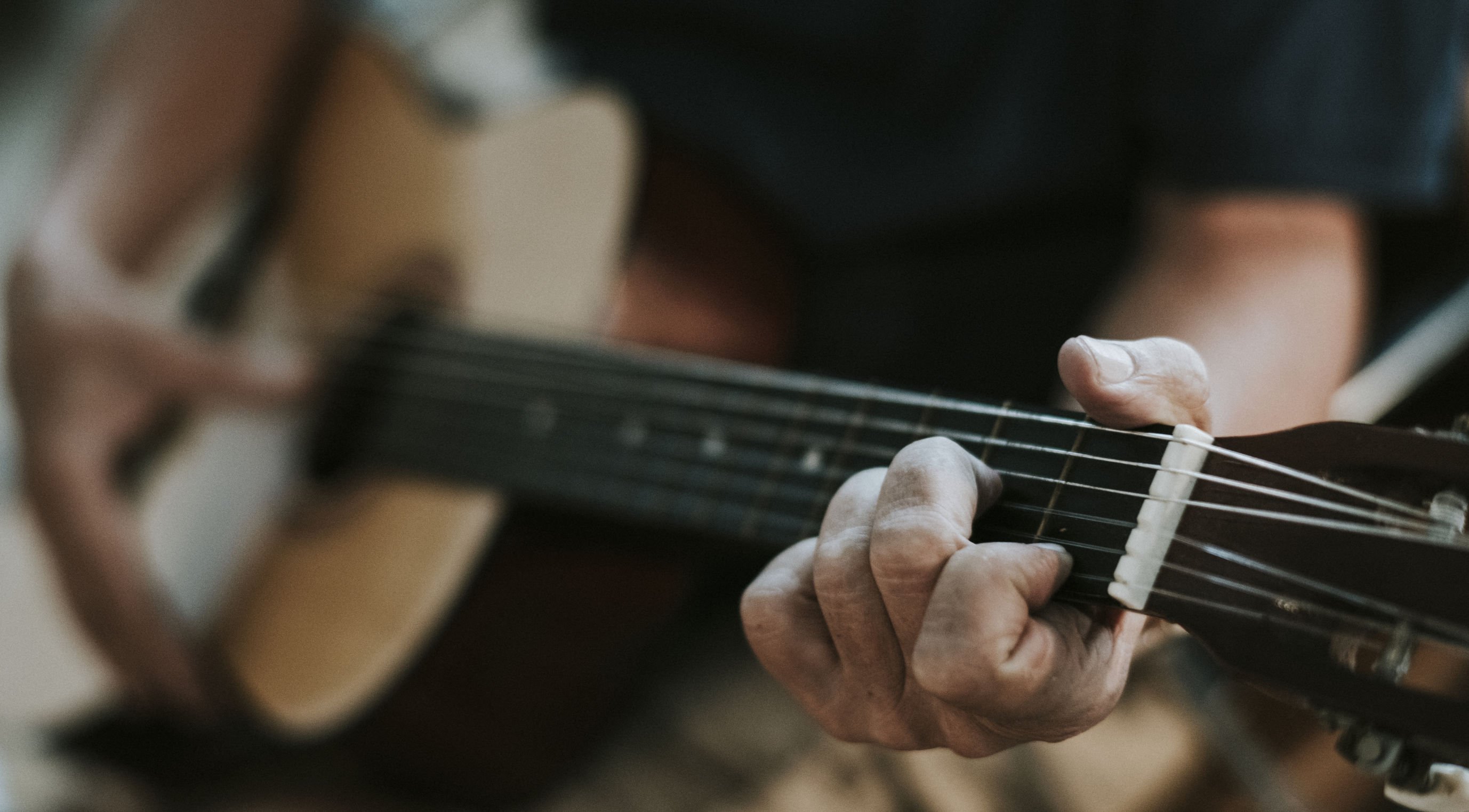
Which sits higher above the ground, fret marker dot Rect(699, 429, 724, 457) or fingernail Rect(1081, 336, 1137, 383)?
fingernail Rect(1081, 336, 1137, 383)

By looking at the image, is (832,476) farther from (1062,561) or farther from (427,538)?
(427,538)

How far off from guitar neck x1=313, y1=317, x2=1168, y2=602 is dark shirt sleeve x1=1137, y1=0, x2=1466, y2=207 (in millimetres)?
346

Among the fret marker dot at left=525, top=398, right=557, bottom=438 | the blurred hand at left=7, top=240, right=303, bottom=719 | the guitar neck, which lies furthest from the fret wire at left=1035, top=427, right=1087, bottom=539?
A: the blurred hand at left=7, top=240, right=303, bottom=719

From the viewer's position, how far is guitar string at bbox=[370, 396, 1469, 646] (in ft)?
0.84

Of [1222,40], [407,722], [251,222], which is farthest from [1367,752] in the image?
[251,222]

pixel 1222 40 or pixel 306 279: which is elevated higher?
pixel 1222 40

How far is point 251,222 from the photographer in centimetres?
94

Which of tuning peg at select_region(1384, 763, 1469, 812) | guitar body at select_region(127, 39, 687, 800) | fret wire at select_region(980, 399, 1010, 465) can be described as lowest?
guitar body at select_region(127, 39, 687, 800)

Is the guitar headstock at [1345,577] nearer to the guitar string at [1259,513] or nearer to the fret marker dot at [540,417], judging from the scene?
the guitar string at [1259,513]

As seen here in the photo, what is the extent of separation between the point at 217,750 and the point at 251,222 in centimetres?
49

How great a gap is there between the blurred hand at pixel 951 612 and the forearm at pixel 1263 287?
259mm

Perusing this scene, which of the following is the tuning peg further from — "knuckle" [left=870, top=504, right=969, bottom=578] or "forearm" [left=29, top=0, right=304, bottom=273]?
"forearm" [left=29, top=0, right=304, bottom=273]

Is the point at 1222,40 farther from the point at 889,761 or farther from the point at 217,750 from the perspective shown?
the point at 217,750

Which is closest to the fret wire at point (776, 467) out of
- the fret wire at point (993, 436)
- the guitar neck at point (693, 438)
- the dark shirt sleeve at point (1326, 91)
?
the guitar neck at point (693, 438)
